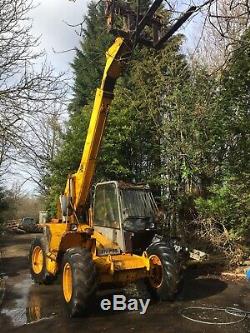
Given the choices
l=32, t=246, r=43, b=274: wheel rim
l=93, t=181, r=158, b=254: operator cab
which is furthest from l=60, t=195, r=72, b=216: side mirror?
l=32, t=246, r=43, b=274: wheel rim

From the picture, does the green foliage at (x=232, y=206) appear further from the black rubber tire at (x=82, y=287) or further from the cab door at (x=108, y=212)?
the black rubber tire at (x=82, y=287)

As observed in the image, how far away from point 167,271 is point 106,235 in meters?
1.58

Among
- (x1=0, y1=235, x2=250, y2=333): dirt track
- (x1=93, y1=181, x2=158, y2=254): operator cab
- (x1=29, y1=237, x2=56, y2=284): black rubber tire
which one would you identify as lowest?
(x1=0, y1=235, x2=250, y2=333): dirt track

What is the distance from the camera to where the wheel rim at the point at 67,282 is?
717 cm

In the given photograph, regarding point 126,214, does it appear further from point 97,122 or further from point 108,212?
point 97,122

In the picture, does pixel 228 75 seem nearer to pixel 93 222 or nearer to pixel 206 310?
pixel 93 222

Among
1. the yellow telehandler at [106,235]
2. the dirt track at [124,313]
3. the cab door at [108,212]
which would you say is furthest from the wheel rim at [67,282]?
the cab door at [108,212]

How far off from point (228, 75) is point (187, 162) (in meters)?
2.96

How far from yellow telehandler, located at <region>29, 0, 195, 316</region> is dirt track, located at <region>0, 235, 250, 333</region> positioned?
30 cm

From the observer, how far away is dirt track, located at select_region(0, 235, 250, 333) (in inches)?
240

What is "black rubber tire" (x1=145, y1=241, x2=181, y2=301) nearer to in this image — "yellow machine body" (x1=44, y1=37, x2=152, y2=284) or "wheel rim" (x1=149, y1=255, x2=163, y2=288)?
"wheel rim" (x1=149, y1=255, x2=163, y2=288)

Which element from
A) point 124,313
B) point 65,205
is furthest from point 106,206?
point 124,313

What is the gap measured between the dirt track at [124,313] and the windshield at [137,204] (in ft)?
5.05

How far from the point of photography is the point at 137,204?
845 centimetres
